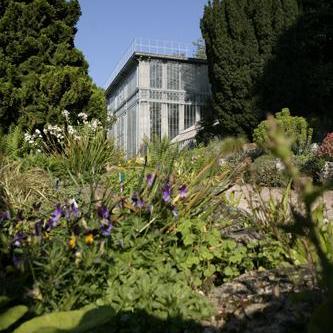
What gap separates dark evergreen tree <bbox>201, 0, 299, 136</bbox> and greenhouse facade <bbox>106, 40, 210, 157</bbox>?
6660 millimetres

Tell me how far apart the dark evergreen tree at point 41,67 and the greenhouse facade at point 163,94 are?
15.8 meters

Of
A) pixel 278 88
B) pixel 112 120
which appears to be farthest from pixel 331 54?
pixel 112 120

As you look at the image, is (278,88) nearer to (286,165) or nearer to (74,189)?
(74,189)

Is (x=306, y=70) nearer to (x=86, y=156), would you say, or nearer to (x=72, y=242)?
(x=86, y=156)

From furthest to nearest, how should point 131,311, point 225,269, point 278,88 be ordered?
1. point 278,88
2. point 225,269
3. point 131,311

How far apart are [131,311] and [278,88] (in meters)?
17.3

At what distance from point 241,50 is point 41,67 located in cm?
1131

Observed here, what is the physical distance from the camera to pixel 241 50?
→ 20734 millimetres

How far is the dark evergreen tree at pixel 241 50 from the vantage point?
65.3 feet

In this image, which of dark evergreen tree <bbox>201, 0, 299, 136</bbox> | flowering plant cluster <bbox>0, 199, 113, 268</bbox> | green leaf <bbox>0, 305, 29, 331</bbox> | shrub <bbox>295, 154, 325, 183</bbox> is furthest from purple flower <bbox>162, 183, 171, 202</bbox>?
dark evergreen tree <bbox>201, 0, 299, 136</bbox>

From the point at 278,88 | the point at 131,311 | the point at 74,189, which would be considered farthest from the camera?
the point at 278,88

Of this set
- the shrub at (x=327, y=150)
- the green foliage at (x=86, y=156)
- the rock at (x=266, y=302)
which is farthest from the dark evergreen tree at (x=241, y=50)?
the rock at (x=266, y=302)

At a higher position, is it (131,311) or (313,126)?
(313,126)

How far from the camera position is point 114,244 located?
2.72 meters
